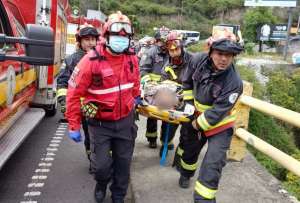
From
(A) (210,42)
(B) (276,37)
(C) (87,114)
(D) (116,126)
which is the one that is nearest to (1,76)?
(C) (87,114)

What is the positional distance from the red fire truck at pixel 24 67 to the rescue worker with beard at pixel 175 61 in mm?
1505

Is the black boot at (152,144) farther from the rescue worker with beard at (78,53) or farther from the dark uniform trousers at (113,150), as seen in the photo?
the dark uniform trousers at (113,150)

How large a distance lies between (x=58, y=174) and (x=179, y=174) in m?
1.44

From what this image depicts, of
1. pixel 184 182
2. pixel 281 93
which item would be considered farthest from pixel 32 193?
pixel 281 93

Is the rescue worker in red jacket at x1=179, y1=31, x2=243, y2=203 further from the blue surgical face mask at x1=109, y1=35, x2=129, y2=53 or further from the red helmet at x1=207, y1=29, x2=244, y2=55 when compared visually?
the blue surgical face mask at x1=109, y1=35, x2=129, y2=53

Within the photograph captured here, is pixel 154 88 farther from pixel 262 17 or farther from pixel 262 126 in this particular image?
pixel 262 17

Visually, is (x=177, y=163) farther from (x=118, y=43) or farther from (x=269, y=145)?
(x=118, y=43)

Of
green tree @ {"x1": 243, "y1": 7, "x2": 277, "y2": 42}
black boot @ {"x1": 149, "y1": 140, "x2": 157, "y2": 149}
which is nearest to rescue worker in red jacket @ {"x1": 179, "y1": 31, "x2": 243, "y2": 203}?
black boot @ {"x1": 149, "y1": 140, "x2": 157, "y2": 149}

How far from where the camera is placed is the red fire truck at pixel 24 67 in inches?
109

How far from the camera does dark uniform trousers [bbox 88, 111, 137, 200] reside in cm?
409

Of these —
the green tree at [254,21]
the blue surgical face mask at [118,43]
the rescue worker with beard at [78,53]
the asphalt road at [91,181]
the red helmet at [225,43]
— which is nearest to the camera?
the red helmet at [225,43]

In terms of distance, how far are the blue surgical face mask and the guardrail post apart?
2006 mm

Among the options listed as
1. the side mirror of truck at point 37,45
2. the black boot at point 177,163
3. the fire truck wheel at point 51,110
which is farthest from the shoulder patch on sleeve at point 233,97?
the fire truck wheel at point 51,110

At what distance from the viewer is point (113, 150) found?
425 cm
